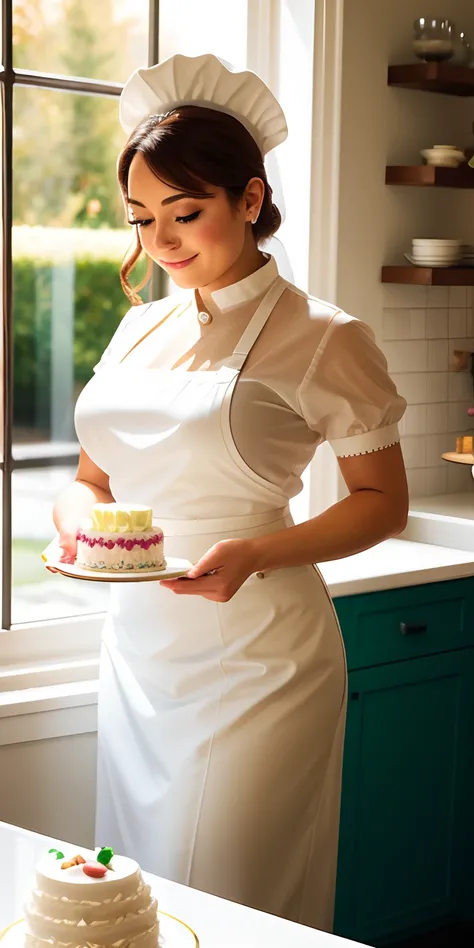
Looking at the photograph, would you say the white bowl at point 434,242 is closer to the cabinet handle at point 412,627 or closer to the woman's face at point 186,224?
the cabinet handle at point 412,627

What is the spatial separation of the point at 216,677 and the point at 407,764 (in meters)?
1.15

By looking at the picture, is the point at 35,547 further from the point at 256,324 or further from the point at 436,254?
the point at 436,254

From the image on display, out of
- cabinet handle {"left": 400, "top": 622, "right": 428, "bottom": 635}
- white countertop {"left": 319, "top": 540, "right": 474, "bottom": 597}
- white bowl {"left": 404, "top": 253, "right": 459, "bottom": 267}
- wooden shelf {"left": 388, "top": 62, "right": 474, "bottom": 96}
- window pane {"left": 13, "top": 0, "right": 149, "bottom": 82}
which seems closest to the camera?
window pane {"left": 13, "top": 0, "right": 149, "bottom": 82}

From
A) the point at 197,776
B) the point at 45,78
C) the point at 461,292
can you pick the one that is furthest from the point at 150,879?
the point at 461,292

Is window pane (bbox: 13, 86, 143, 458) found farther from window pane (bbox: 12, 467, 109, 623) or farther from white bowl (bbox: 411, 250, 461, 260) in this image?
white bowl (bbox: 411, 250, 461, 260)

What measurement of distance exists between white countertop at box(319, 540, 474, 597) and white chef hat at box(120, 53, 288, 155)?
1111 millimetres

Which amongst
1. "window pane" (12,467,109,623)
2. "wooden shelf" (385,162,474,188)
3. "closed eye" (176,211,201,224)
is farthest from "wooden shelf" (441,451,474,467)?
"closed eye" (176,211,201,224)

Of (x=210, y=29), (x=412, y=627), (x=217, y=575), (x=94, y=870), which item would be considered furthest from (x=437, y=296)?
(x=94, y=870)

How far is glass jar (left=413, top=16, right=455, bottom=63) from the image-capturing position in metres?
3.52

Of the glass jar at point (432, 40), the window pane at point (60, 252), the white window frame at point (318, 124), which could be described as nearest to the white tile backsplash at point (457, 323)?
the white window frame at point (318, 124)

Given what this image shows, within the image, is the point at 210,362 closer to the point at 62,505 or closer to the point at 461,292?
the point at 62,505

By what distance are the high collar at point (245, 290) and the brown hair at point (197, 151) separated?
0.13m

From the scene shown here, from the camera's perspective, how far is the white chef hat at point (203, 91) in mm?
2148

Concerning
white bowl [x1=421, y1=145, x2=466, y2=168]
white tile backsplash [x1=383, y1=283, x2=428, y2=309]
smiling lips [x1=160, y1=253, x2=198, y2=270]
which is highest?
white bowl [x1=421, y1=145, x2=466, y2=168]
